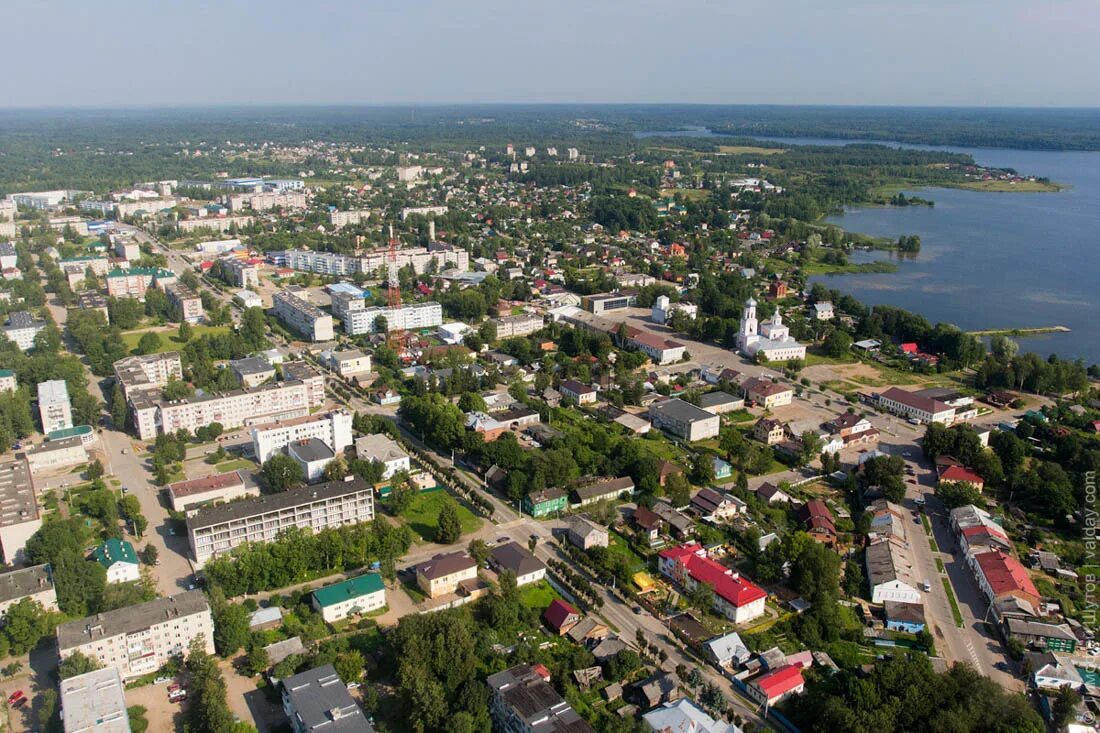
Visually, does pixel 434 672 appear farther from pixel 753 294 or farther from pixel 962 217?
pixel 962 217

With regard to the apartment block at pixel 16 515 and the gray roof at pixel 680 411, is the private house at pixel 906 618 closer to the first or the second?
the gray roof at pixel 680 411

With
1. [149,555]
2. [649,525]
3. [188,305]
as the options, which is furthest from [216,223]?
[649,525]

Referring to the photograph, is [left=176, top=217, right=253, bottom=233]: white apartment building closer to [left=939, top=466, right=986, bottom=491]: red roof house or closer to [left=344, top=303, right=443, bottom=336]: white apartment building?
[left=344, top=303, right=443, bottom=336]: white apartment building

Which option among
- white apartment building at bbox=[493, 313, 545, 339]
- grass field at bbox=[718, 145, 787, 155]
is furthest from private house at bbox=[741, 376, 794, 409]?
grass field at bbox=[718, 145, 787, 155]

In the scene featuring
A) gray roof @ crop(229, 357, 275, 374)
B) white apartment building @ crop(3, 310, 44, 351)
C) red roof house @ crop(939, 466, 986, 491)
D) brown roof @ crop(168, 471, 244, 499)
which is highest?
white apartment building @ crop(3, 310, 44, 351)

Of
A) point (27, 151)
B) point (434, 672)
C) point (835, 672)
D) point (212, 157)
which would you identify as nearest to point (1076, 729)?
point (835, 672)

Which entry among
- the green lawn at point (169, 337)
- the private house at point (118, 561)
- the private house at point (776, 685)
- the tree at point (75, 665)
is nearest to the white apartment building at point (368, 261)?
the green lawn at point (169, 337)
